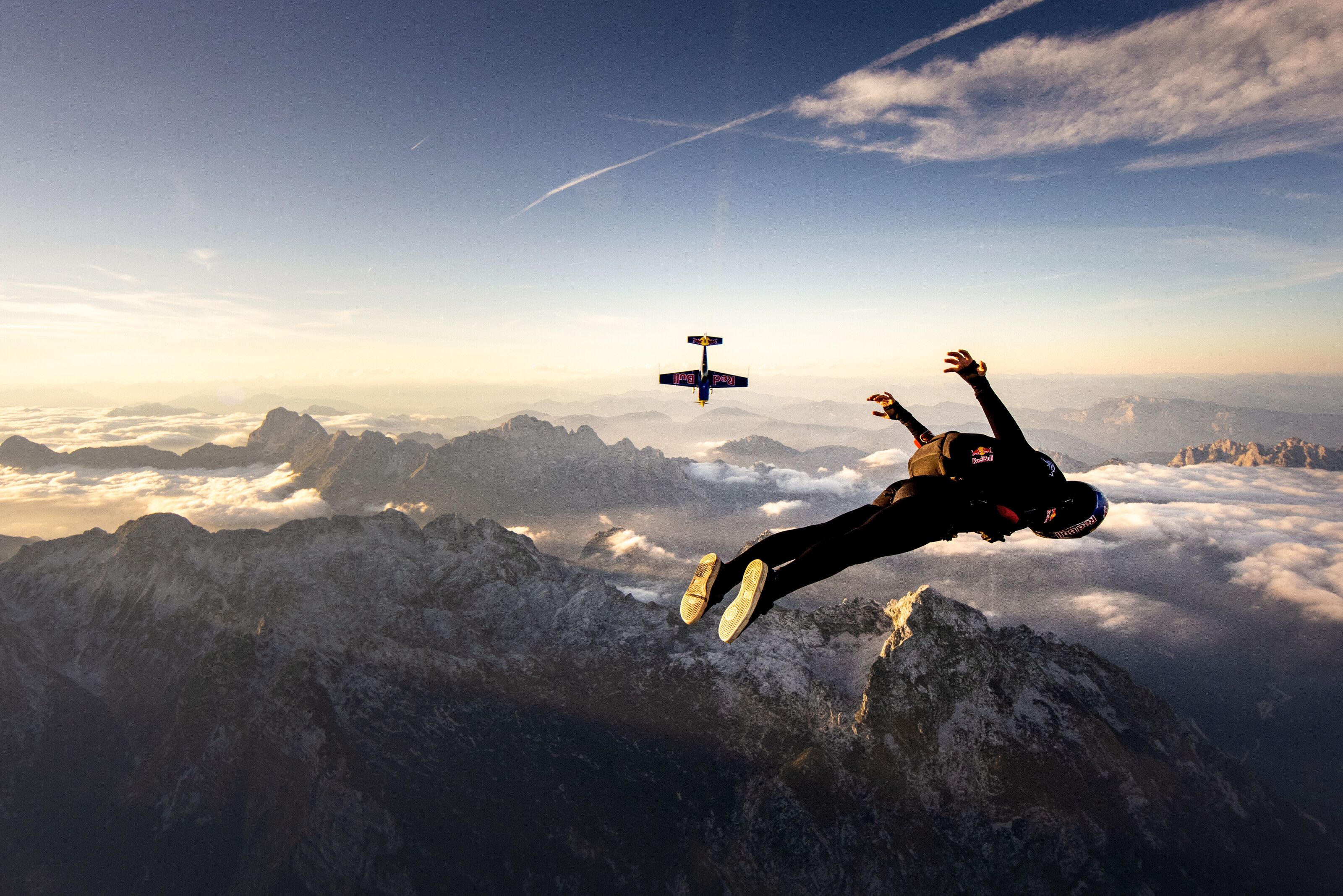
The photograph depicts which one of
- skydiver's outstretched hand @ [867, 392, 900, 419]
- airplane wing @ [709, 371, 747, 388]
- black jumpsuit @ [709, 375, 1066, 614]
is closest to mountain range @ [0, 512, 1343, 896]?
airplane wing @ [709, 371, 747, 388]

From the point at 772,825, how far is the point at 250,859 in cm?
10520

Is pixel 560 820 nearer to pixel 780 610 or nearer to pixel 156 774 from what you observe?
pixel 780 610

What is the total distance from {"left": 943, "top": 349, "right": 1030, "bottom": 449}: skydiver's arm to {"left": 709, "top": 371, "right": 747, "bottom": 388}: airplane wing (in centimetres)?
2855

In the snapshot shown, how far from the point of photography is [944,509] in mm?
8133

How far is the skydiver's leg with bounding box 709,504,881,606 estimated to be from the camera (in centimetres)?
838

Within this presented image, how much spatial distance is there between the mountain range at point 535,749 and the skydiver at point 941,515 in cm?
12244

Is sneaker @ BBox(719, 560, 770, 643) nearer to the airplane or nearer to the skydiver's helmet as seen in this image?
the skydiver's helmet

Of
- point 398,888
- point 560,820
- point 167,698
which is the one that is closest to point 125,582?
point 167,698

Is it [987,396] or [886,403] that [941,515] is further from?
[886,403]

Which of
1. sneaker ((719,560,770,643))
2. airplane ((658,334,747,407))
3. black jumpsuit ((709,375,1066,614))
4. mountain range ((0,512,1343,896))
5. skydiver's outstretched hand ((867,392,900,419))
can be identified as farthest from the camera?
mountain range ((0,512,1343,896))

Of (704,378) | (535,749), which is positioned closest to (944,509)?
(704,378)

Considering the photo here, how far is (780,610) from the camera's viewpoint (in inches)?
5659

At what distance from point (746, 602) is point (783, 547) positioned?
4.28 feet

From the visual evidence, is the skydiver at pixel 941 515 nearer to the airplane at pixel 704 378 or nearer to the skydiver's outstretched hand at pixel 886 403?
the skydiver's outstretched hand at pixel 886 403
